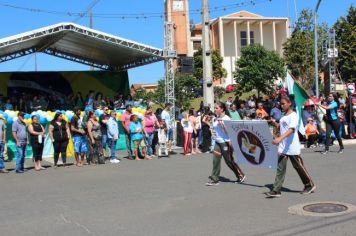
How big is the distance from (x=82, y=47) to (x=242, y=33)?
49.4m

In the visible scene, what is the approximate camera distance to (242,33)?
73875mm

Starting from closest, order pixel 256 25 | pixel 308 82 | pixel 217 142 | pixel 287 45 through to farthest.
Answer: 1. pixel 217 142
2. pixel 308 82
3. pixel 287 45
4. pixel 256 25

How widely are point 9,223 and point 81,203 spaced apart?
5.21 feet

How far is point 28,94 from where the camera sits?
29875mm

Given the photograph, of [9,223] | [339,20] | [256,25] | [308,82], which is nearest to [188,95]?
[308,82]

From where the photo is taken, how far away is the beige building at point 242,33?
237ft

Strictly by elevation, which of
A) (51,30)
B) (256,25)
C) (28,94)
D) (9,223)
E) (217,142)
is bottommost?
(9,223)

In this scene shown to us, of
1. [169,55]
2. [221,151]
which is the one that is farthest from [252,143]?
[169,55]

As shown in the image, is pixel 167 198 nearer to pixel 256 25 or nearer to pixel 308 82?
pixel 308 82

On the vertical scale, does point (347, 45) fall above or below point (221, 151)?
above

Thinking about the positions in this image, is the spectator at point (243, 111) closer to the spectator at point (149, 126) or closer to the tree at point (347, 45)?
the spectator at point (149, 126)

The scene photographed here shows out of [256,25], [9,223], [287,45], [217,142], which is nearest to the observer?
[9,223]

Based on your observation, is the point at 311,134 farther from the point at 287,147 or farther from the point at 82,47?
the point at 82,47

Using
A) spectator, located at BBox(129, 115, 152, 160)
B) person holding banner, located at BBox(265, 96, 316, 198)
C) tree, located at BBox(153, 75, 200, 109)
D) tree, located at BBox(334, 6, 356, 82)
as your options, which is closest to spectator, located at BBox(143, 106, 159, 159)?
spectator, located at BBox(129, 115, 152, 160)
